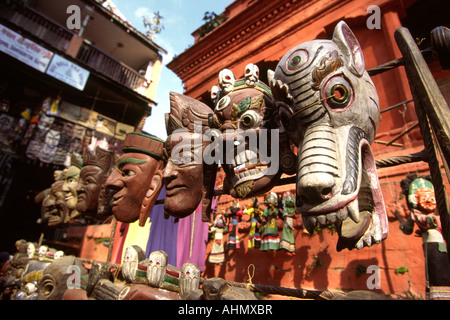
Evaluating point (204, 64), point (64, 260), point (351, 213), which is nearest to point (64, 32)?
point (204, 64)

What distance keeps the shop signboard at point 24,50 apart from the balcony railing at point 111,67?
148 centimetres

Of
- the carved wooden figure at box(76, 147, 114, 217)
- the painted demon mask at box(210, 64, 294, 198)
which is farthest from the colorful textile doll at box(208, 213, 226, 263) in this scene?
the painted demon mask at box(210, 64, 294, 198)

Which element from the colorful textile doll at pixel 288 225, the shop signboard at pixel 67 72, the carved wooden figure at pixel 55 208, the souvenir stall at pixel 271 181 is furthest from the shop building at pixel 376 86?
the shop signboard at pixel 67 72

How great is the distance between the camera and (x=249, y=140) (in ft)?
5.05

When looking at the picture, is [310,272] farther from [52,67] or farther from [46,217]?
[52,67]

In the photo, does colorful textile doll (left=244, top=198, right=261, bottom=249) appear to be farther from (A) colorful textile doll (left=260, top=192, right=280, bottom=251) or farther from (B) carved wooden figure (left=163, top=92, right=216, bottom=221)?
(B) carved wooden figure (left=163, top=92, right=216, bottom=221)

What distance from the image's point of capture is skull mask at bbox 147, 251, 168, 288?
1.89 meters

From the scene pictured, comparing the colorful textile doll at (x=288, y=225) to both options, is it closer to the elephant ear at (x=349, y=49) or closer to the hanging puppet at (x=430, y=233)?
the hanging puppet at (x=430, y=233)

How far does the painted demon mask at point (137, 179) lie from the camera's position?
2156mm

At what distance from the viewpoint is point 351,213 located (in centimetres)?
103

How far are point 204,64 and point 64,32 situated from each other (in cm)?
681

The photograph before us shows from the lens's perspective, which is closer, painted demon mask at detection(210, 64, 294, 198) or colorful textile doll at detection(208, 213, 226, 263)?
painted demon mask at detection(210, 64, 294, 198)

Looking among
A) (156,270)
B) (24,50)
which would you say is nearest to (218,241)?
(156,270)

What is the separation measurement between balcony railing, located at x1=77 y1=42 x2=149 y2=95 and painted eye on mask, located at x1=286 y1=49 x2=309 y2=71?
10.2 metres
